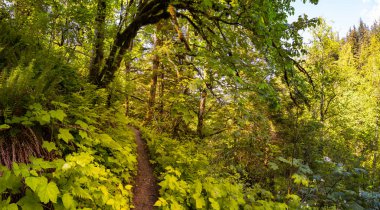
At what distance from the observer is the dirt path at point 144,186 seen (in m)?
4.85

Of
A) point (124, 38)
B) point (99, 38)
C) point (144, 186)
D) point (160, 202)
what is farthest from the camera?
point (124, 38)

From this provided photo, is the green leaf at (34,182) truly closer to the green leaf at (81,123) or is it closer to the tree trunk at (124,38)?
the green leaf at (81,123)

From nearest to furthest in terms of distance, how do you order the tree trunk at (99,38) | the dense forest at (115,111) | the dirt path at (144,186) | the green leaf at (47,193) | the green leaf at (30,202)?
the green leaf at (47,193), the green leaf at (30,202), the dense forest at (115,111), the dirt path at (144,186), the tree trunk at (99,38)

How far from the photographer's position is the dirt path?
15.9 feet

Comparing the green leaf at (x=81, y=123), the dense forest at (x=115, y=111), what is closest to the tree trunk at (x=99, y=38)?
the dense forest at (x=115, y=111)

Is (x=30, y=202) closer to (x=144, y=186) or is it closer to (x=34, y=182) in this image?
(x=34, y=182)

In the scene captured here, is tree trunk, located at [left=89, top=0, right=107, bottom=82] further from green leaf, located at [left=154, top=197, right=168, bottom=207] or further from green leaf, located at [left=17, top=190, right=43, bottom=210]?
green leaf, located at [left=17, top=190, right=43, bottom=210]

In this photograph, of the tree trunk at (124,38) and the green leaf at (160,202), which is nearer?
the green leaf at (160,202)

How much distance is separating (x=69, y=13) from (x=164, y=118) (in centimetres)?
571

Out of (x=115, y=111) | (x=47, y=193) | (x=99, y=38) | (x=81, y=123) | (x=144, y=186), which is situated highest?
(x=99, y=38)

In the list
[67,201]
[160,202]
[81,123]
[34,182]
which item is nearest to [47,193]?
[34,182]

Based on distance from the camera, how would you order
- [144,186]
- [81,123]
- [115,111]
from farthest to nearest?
[115,111]
[144,186]
[81,123]

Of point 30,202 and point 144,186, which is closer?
point 30,202

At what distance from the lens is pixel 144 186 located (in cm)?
563
